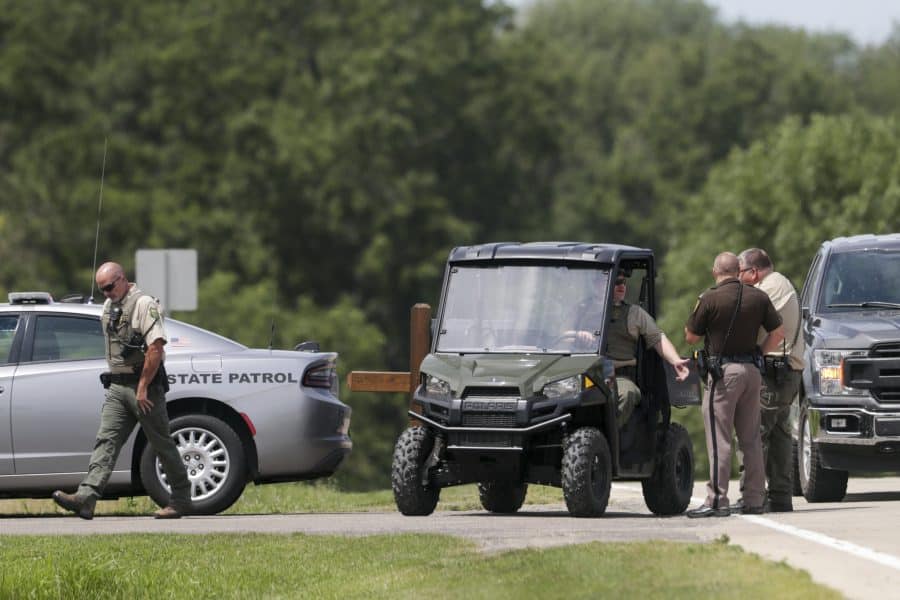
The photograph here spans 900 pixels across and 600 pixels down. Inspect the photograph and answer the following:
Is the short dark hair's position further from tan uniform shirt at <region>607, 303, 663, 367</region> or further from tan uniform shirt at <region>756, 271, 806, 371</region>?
tan uniform shirt at <region>607, 303, 663, 367</region>

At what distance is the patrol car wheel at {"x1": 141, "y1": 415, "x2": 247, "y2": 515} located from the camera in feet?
53.1

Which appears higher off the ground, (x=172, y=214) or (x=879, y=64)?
(x=879, y=64)

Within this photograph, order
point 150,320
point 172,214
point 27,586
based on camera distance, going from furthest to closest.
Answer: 1. point 172,214
2. point 150,320
3. point 27,586

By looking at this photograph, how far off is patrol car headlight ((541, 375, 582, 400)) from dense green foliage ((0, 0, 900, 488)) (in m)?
33.5

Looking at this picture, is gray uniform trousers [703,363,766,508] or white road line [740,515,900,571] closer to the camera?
white road line [740,515,900,571]

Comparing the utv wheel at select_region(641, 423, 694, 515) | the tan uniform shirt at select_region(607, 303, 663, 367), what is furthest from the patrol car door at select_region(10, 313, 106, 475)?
the utv wheel at select_region(641, 423, 694, 515)

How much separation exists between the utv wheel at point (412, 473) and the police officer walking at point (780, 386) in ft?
8.38

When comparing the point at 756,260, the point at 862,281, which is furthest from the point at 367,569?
the point at 862,281

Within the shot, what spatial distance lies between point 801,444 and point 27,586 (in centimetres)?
769

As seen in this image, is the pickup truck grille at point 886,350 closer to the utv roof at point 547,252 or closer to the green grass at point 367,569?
the utv roof at point 547,252

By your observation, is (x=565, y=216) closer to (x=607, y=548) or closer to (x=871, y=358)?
(x=871, y=358)

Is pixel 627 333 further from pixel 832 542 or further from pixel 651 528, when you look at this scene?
pixel 832 542

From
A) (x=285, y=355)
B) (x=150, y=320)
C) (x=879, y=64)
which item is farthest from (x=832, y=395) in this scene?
(x=879, y=64)

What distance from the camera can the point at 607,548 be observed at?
39.9ft
